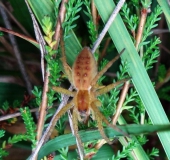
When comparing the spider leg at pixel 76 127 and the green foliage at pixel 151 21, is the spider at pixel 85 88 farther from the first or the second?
the green foliage at pixel 151 21

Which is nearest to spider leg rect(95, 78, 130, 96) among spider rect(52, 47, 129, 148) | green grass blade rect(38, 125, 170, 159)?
spider rect(52, 47, 129, 148)

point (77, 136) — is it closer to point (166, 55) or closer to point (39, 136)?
point (39, 136)

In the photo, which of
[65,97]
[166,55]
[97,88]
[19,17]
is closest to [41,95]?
[65,97]

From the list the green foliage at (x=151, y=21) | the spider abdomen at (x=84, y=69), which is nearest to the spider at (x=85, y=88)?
the spider abdomen at (x=84, y=69)

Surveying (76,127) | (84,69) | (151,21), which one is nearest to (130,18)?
(151,21)

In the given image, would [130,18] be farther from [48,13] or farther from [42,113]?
[42,113]
